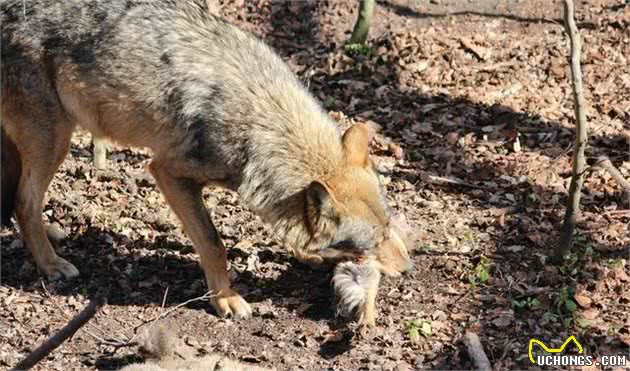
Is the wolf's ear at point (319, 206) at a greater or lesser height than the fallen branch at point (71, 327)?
greater

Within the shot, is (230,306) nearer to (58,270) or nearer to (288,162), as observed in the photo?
(288,162)

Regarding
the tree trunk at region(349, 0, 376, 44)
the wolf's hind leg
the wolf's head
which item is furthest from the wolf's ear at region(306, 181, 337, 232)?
the tree trunk at region(349, 0, 376, 44)

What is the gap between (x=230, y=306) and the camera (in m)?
6.77

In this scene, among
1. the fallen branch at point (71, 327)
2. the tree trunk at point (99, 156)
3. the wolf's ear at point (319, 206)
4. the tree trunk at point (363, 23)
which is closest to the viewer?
the fallen branch at point (71, 327)

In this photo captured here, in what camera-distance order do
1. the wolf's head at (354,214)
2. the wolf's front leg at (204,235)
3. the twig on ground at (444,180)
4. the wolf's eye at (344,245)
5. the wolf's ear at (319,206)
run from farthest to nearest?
the twig on ground at (444,180) < the wolf's front leg at (204,235) < the wolf's eye at (344,245) < the wolf's head at (354,214) < the wolf's ear at (319,206)

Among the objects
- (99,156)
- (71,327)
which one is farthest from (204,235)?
(99,156)

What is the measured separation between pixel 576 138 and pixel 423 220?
1701 millimetres

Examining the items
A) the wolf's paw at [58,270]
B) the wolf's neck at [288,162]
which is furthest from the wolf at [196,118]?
the wolf's paw at [58,270]

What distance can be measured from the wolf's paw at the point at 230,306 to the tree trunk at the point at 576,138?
2361 mm

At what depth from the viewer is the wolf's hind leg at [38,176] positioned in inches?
273

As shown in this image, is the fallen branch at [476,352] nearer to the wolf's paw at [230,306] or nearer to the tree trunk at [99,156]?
the wolf's paw at [230,306]

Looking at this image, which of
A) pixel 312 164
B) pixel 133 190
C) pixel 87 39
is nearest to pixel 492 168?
pixel 312 164

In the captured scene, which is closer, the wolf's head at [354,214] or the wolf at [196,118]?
the wolf's head at [354,214]

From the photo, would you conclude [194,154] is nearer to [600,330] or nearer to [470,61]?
[600,330]
